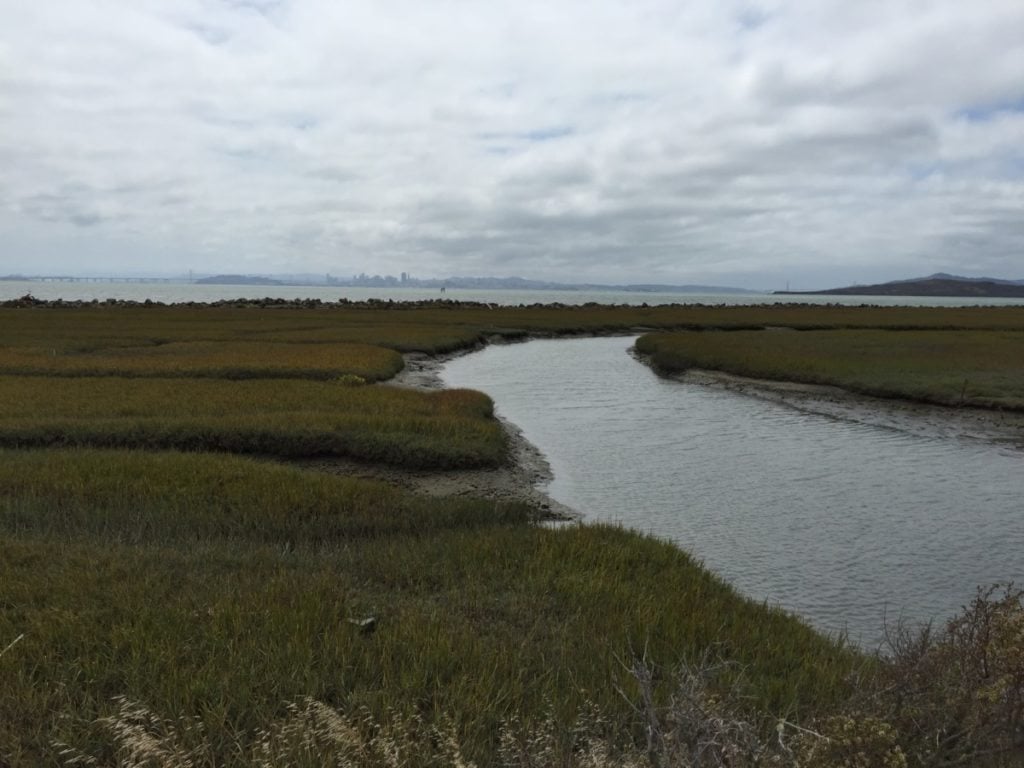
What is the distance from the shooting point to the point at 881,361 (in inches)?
1427

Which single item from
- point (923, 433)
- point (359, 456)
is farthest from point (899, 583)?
point (923, 433)

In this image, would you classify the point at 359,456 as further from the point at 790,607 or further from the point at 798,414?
the point at 798,414

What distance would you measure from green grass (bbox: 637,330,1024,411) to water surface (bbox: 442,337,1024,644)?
541 centimetres

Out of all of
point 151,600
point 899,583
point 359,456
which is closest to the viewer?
point 151,600

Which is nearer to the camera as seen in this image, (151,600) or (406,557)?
(151,600)

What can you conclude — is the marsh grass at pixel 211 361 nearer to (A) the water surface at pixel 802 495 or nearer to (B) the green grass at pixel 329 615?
(A) the water surface at pixel 802 495

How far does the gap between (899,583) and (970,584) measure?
Result: 1108 mm

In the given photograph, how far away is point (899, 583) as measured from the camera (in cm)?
1086

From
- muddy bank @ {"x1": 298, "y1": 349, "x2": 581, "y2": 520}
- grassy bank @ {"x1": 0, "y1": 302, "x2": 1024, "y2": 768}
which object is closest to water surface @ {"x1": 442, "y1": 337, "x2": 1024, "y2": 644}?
muddy bank @ {"x1": 298, "y1": 349, "x2": 581, "y2": 520}

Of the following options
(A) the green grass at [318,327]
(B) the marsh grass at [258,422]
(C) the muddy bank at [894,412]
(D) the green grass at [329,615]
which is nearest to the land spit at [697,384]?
(C) the muddy bank at [894,412]

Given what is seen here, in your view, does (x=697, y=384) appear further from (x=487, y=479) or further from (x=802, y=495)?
(x=487, y=479)

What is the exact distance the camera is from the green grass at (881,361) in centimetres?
2834

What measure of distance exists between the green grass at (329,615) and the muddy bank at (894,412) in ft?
57.9

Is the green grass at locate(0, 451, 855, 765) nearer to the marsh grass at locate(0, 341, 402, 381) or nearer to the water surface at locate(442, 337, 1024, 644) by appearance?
the water surface at locate(442, 337, 1024, 644)
